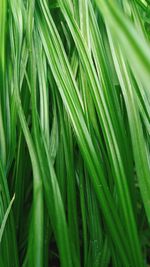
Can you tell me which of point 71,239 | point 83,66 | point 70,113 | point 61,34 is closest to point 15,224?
point 71,239

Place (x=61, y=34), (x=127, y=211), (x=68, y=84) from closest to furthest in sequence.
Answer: (x=127, y=211) < (x=68, y=84) < (x=61, y=34)

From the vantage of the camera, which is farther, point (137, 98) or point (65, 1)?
point (65, 1)

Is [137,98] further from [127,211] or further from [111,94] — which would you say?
[127,211]

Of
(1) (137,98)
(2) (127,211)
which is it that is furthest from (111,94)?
(2) (127,211)

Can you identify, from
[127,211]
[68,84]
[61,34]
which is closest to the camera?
[127,211]

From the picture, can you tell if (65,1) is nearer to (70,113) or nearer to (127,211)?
(70,113)

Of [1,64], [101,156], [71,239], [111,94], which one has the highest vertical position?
[1,64]

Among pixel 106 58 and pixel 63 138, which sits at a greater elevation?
pixel 106 58
